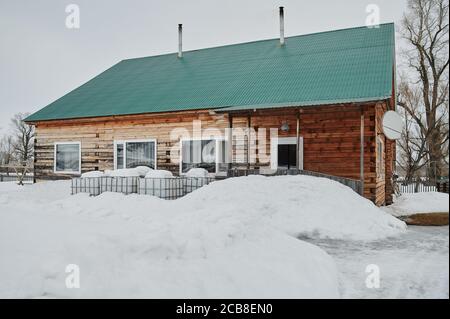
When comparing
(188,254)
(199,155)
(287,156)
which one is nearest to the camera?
(188,254)

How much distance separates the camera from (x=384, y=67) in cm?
1267

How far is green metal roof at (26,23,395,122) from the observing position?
12.5 m

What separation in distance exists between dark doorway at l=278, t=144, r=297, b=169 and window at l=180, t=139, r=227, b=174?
83.1 inches

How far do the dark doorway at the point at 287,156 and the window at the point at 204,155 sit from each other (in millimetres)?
2111

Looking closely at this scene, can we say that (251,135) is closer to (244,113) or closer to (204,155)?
(244,113)

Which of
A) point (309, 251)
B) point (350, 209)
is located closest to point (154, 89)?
point (350, 209)

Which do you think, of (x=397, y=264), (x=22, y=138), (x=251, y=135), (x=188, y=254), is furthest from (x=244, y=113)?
(x=22, y=138)

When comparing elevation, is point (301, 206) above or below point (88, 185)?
below

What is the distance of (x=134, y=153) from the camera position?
15664 mm

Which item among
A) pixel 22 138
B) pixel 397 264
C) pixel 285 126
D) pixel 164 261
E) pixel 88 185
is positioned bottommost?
pixel 397 264

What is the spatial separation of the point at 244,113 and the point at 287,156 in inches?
94.1

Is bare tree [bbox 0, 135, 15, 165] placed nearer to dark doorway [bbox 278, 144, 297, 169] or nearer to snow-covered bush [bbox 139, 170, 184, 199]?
snow-covered bush [bbox 139, 170, 184, 199]

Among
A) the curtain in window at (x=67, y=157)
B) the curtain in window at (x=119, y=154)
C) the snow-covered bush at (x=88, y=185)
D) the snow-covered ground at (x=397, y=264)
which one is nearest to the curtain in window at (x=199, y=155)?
the curtain in window at (x=119, y=154)

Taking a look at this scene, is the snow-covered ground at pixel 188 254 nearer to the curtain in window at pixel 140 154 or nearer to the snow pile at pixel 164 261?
the snow pile at pixel 164 261
